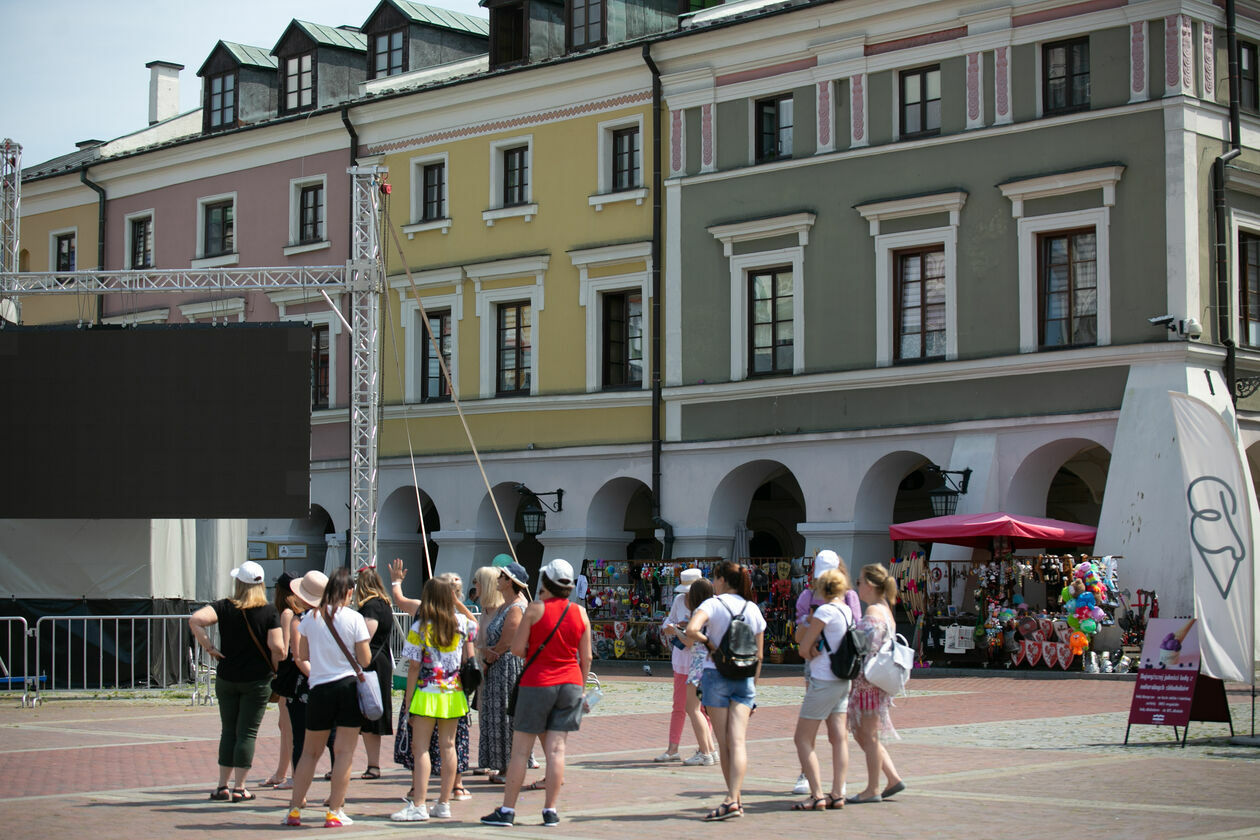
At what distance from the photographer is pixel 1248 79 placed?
2800cm

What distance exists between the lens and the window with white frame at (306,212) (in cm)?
3766

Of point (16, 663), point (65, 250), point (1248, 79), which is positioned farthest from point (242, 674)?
point (65, 250)

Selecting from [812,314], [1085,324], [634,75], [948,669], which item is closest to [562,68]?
[634,75]

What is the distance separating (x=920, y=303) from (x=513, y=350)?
9.40 metres

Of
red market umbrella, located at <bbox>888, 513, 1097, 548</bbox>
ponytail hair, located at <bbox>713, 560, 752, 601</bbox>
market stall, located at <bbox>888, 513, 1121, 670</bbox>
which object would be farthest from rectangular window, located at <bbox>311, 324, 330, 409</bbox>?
ponytail hair, located at <bbox>713, 560, 752, 601</bbox>

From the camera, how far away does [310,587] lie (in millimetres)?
11664

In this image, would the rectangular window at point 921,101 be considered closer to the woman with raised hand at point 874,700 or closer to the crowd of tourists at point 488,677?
the crowd of tourists at point 488,677

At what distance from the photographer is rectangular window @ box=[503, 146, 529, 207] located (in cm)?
3488

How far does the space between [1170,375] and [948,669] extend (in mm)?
5700

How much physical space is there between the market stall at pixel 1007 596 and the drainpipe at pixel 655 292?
239 inches

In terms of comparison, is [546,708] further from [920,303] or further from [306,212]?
[306,212]

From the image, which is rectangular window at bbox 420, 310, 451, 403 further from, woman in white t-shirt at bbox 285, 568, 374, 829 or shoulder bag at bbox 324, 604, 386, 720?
shoulder bag at bbox 324, 604, 386, 720

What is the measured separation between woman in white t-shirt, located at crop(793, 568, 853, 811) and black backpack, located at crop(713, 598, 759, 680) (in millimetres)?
373

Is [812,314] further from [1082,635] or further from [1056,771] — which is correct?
[1056,771]
